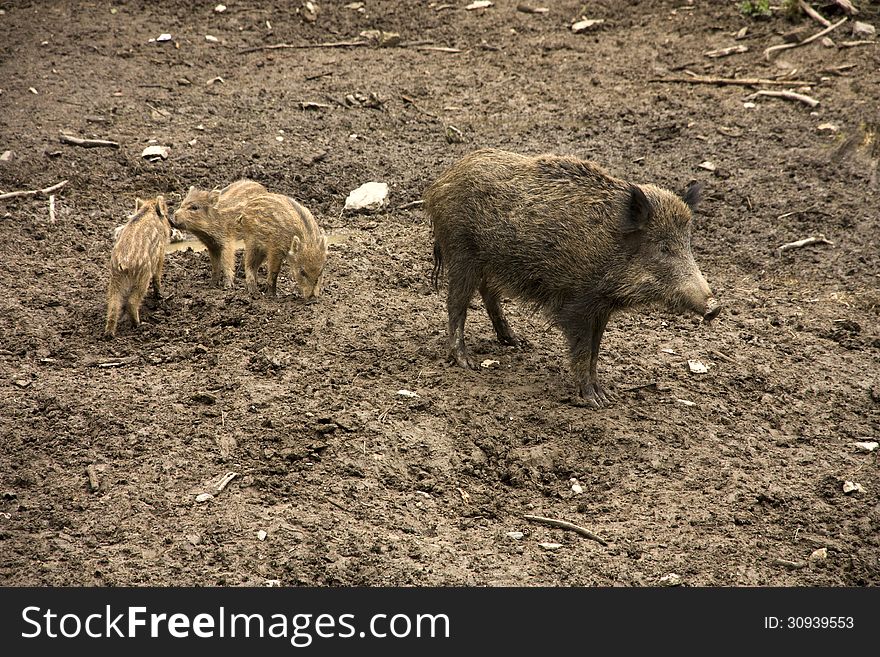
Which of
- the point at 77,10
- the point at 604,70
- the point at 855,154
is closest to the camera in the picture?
the point at 855,154

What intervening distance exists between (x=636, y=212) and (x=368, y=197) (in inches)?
129

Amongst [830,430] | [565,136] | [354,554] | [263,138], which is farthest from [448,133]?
[354,554]

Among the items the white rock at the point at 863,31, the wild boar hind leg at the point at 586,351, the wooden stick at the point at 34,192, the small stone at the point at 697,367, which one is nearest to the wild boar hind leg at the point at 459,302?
the wild boar hind leg at the point at 586,351

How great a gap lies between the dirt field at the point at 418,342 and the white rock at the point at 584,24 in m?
0.10

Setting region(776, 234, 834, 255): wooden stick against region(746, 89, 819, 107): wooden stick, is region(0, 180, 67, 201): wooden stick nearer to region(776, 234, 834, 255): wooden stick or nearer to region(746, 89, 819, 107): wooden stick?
region(776, 234, 834, 255): wooden stick

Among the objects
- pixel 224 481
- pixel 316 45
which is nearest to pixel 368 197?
pixel 316 45

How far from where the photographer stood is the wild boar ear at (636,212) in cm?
571

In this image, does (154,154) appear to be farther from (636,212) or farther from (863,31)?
(863,31)

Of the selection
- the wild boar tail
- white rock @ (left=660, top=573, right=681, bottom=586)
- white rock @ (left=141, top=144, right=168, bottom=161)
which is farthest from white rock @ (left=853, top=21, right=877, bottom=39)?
white rock @ (left=660, top=573, right=681, bottom=586)

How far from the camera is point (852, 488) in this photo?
5.39 m

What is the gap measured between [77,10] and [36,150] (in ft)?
13.5

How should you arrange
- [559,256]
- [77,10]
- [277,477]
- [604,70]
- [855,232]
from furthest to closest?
[77,10], [604,70], [855,232], [559,256], [277,477]

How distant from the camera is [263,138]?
9461mm

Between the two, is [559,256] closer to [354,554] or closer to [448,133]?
[354,554]
